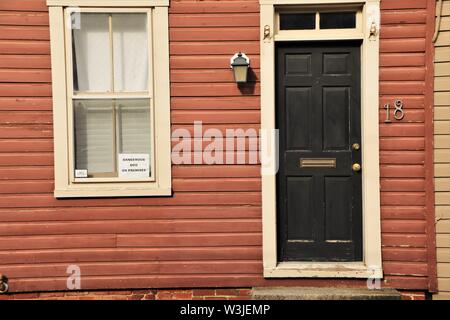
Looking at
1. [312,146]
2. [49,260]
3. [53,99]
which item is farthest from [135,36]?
[49,260]

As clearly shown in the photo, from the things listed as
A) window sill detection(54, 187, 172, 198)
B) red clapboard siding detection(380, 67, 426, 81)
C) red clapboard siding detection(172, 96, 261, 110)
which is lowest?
window sill detection(54, 187, 172, 198)

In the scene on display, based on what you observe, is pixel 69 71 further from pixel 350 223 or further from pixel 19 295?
pixel 350 223

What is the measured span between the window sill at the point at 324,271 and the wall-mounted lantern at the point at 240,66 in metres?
1.93

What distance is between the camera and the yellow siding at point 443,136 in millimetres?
4441

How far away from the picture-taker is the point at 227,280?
462 centimetres

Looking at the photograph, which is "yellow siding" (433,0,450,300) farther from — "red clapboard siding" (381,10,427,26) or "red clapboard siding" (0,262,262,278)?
"red clapboard siding" (0,262,262,278)

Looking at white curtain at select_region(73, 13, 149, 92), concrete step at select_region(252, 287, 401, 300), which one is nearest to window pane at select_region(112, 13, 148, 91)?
white curtain at select_region(73, 13, 149, 92)

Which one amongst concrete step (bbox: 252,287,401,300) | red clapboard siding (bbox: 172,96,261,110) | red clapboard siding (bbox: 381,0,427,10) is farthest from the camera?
red clapboard siding (bbox: 172,96,261,110)

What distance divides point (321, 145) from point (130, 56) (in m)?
2.16

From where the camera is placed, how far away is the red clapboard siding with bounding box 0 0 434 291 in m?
4.52

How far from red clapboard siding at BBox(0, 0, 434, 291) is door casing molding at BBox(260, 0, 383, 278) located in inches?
3.3

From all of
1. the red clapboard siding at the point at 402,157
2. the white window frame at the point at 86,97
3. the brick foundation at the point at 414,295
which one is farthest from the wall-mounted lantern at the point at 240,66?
the brick foundation at the point at 414,295

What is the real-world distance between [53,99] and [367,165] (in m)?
3.20

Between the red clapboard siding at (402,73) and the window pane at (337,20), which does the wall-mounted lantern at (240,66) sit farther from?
the red clapboard siding at (402,73)
